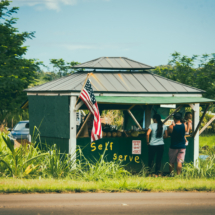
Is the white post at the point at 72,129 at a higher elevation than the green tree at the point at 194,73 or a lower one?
lower

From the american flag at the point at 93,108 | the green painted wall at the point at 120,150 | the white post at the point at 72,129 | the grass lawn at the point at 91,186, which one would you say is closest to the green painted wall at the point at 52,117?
the white post at the point at 72,129

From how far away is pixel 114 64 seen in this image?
1181 cm

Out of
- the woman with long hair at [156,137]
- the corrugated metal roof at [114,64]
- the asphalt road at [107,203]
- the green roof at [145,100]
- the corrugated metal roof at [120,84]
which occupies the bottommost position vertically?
the asphalt road at [107,203]

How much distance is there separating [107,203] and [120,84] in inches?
198

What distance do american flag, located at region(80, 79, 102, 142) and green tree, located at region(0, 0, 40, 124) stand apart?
14.7m

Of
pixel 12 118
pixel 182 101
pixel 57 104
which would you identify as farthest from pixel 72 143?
pixel 12 118

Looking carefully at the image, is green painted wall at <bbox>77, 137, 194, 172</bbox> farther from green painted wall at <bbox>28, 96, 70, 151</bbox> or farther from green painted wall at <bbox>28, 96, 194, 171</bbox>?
green painted wall at <bbox>28, 96, 70, 151</bbox>

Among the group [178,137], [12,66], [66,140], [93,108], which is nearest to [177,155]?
[178,137]

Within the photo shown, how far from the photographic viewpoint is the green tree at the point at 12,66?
2320 cm

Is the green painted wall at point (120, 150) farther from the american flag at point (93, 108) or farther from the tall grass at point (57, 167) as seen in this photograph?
the american flag at point (93, 108)

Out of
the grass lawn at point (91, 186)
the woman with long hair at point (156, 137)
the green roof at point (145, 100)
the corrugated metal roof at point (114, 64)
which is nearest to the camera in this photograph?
the grass lawn at point (91, 186)

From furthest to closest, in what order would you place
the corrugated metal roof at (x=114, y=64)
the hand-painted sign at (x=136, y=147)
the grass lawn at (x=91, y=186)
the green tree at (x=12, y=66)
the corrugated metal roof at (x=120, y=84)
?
the green tree at (x=12, y=66) < the corrugated metal roof at (x=114, y=64) < the hand-painted sign at (x=136, y=147) < the corrugated metal roof at (x=120, y=84) < the grass lawn at (x=91, y=186)

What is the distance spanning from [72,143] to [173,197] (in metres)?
3.65

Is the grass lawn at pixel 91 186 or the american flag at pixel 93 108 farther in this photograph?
the american flag at pixel 93 108
